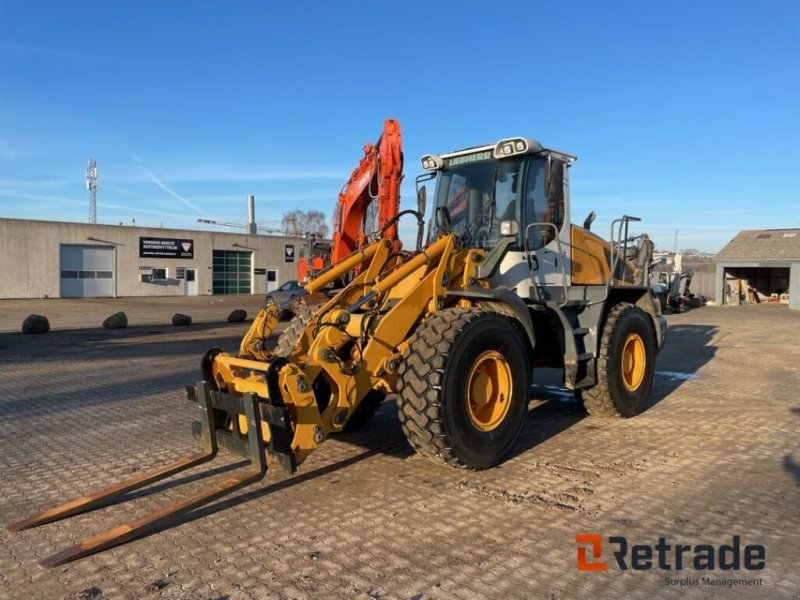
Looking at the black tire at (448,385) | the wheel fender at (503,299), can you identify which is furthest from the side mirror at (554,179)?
the black tire at (448,385)

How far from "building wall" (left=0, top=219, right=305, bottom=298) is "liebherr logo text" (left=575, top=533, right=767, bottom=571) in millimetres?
40901

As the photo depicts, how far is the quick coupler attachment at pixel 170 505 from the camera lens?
150 inches

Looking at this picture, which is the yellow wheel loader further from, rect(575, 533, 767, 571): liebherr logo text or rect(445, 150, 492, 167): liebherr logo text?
rect(575, 533, 767, 571): liebherr logo text

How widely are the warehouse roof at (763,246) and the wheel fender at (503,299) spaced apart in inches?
1308

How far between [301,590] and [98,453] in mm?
3387

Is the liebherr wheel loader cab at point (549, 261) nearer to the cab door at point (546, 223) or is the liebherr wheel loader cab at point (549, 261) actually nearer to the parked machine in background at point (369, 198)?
the cab door at point (546, 223)

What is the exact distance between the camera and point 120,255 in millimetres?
41781

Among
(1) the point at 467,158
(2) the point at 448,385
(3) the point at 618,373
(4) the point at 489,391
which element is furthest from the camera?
(3) the point at 618,373

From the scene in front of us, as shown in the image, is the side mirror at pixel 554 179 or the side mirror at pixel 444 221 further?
the side mirror at pixel 554 179

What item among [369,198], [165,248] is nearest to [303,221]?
[165,248]

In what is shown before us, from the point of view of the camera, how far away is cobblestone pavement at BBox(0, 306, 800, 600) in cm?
347

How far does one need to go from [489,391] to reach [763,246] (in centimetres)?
3597

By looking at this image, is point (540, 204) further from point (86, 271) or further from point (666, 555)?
point (86, 271)

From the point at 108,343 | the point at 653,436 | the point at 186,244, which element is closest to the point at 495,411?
the point at 653,436
